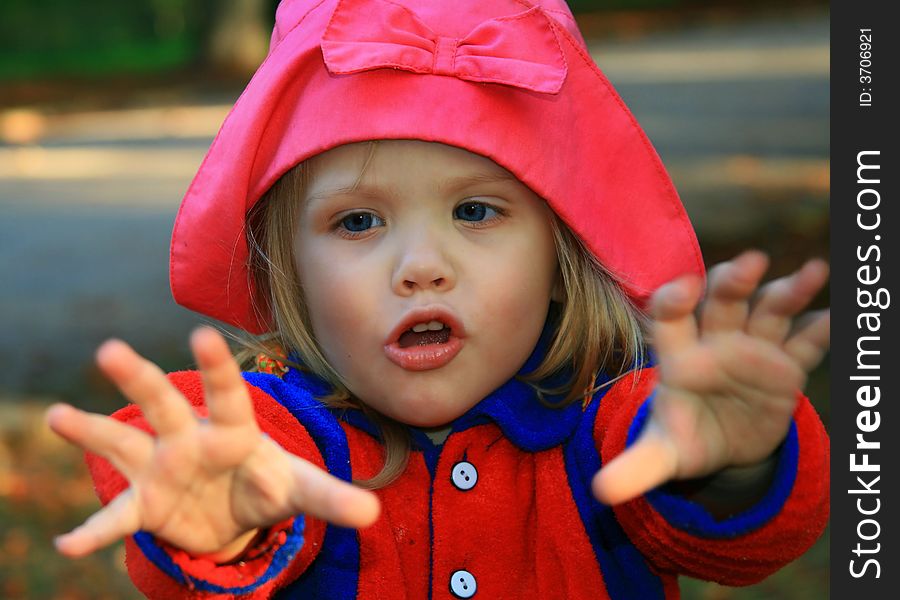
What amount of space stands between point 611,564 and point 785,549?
298 millimetres

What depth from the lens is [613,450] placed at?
5.77 feet

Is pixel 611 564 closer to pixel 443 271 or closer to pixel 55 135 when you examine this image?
pixel 443 271

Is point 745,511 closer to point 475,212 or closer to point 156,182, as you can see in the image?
point 475,212

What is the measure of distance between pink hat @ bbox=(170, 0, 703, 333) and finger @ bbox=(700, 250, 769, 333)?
49 centimetres

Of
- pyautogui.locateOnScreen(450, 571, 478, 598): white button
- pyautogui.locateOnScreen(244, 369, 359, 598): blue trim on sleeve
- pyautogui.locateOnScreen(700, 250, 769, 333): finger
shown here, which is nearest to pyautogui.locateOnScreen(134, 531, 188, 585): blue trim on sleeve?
pyautogui.locateOnScreen(244, 369, 359, 598): blue trim on sleeve

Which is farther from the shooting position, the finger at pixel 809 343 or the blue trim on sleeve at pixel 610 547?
the blue trim on sleeve at pixel 610 547

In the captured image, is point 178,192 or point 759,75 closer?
point 178,192

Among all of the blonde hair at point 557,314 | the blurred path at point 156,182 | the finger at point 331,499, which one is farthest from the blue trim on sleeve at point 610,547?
the blurred path at point 156,182

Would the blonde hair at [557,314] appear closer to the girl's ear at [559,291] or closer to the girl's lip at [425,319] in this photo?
the girl's ear at [559,291]

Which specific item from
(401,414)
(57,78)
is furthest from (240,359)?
(57,78)

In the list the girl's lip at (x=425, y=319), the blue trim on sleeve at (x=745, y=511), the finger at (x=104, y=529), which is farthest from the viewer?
the girl's lip at (x=425, y=319)

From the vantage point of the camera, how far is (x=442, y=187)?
1.85 m

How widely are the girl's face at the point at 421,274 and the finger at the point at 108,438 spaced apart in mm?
503

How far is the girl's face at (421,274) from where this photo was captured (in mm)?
1812
